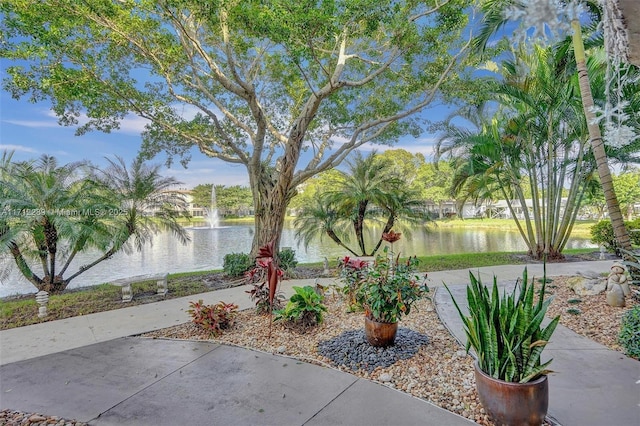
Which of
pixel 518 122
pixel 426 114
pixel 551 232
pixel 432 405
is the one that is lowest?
pixel 432 405

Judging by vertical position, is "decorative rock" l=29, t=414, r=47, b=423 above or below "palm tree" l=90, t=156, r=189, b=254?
below

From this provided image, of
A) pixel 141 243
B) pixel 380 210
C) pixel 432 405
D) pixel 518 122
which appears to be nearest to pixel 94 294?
pixel 141 243

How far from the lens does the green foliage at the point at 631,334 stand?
8.97 ft

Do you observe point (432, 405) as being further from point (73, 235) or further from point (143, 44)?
point (143, 44)

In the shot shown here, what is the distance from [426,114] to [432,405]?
27.4ft

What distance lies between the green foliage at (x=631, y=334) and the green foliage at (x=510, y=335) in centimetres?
167

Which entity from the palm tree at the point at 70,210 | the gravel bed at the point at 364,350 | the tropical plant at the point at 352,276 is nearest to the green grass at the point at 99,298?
the palm tree at the point at 70,210

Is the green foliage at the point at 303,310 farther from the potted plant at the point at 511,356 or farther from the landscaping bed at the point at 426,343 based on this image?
the potted plant at the point at 511,356

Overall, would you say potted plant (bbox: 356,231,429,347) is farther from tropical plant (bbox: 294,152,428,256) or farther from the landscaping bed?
tropical plant (bbox: 294,152,428,256)

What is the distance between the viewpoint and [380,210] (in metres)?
8.64

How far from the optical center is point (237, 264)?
22.7 ft

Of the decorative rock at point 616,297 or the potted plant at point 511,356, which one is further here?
the decorative rock at point 616,297

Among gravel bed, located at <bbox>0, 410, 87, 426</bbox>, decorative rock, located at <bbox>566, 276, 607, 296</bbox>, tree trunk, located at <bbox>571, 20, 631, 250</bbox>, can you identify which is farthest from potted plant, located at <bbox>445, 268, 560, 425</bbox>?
decorative rock, located at <bbox>566, 276, 607, 296</bbox>

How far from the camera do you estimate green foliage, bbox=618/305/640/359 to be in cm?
273
